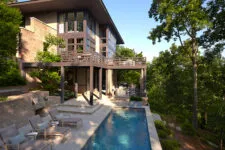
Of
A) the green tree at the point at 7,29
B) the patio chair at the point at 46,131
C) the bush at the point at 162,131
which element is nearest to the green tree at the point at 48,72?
the green tree at the point at 7,29

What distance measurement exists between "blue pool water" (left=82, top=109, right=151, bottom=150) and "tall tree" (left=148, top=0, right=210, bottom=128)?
852cm

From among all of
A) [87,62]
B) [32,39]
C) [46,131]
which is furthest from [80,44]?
[46,131]

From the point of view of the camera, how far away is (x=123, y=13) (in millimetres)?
18875

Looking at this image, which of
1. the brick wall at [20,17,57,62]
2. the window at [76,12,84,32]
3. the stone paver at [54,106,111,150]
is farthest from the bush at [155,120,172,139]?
the brick wall at [20,17,57,62]

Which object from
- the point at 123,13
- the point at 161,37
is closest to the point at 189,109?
the point at 161,37

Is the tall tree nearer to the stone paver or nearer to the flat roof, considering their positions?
the flat roof

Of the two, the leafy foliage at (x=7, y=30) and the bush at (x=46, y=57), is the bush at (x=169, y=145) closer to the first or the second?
the leafy foliage at (x=7, y=30)

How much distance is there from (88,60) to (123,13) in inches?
356

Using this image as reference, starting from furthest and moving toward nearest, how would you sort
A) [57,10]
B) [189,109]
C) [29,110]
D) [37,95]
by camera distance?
[189,109], [57,10], [37,95], [29,110]

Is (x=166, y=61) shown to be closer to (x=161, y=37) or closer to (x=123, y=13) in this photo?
(x=161, y=37)

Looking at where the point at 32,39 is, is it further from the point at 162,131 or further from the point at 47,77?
the point at 162,131

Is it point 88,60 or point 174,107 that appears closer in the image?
point 88,60

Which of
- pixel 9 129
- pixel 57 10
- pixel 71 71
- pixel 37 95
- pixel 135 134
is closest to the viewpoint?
pixel 9 129

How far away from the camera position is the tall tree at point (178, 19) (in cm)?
1260
